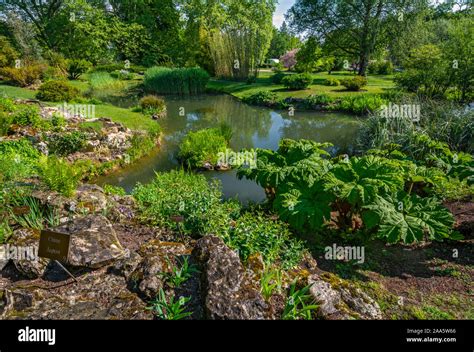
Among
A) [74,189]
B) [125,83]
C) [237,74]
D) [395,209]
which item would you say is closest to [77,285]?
[74,189]

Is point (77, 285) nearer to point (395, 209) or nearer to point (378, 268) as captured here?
point (378, 268)

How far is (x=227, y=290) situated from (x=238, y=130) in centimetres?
1268

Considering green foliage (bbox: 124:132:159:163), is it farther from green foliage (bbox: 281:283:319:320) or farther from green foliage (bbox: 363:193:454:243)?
green foliage (bbox: 281:283:319:320)

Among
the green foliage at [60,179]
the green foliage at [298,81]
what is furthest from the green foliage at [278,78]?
the green foliage at [60,179]

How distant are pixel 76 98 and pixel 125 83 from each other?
460 inches

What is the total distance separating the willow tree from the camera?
27203 mm

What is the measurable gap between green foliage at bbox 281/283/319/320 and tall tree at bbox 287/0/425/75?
1011 inches

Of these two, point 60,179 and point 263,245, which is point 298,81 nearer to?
point 60,179

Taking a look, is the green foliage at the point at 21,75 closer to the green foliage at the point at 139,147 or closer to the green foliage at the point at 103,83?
the green foliage at the point at 103,83

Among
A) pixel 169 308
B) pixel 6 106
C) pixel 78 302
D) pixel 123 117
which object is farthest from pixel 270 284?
pixel 123 117

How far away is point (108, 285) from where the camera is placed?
11.4 ft

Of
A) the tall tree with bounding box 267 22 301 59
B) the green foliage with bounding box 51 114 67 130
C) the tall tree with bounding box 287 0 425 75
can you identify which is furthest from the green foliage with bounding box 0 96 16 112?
the tall tree with bounding box 267 22 301 59

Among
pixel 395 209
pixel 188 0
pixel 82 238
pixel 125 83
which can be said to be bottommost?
pixel 82 238

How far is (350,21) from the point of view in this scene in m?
25.9
